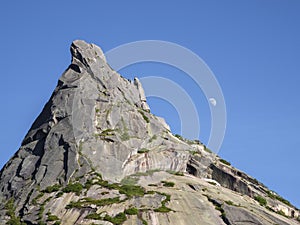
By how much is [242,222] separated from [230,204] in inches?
264

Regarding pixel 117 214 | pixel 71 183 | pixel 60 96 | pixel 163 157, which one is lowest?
pixel 117 214

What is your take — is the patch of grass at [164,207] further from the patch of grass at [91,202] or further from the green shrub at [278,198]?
the green shrub at [278,198]

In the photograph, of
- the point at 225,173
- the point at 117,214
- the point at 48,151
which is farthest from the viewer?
the point at 225,173

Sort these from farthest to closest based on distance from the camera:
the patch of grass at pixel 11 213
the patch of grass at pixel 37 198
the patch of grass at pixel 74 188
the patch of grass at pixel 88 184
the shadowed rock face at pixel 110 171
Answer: the patch of grass at pixel 88 184 < the patch of grass at pixel 37 198 < the patch of grass at pixel 74 188 < the patch of grass at pixel 11 213 < the shadowed rock face at pixel 110 171

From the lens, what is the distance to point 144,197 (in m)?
96.9

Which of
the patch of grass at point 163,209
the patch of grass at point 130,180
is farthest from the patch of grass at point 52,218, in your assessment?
the patch of grass at point 130,180

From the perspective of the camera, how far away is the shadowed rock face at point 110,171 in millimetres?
93875

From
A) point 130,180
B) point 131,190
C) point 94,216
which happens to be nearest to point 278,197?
point 130,180

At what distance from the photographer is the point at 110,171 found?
106 m

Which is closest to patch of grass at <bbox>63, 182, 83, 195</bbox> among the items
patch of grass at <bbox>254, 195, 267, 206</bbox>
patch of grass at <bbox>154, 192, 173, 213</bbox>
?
patch of grass at <bbox>154, 192, 173, 213</bbox>

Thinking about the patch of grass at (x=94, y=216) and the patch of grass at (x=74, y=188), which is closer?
the patch of grass at (x=94, y=216)

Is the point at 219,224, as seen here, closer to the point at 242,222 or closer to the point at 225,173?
the point at 242,222

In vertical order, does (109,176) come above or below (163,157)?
below

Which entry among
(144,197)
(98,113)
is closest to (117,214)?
(144,197)
